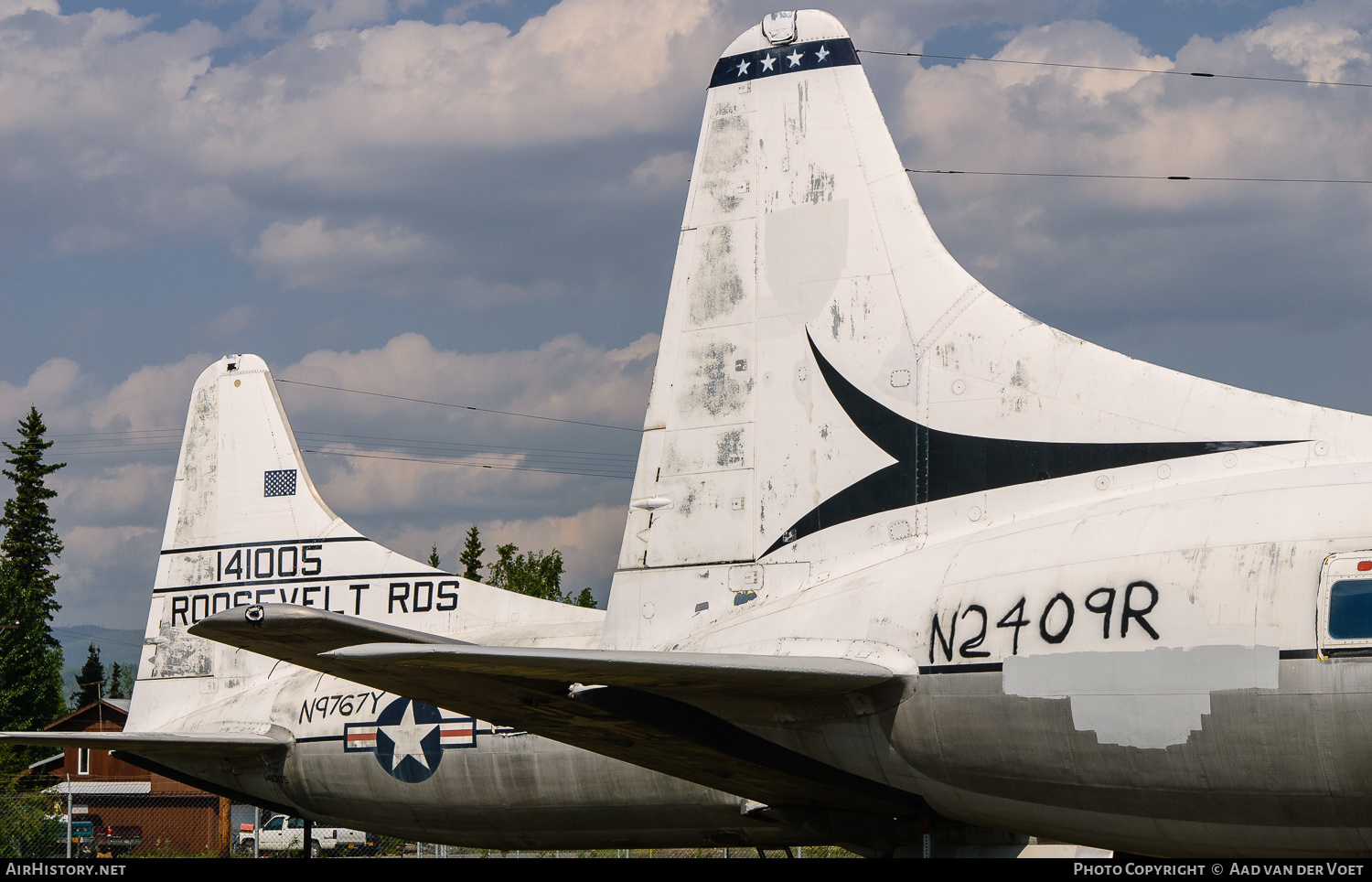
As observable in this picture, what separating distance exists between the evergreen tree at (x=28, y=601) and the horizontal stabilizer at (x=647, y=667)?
42.4 meters

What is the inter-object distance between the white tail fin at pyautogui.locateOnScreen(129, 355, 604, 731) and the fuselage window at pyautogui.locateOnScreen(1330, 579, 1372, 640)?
37.9ft

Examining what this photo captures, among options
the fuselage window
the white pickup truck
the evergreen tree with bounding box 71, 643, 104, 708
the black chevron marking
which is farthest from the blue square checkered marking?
the evergreen tree with bounding box 71, 643, 104, 708

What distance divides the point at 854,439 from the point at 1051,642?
10.0 ft

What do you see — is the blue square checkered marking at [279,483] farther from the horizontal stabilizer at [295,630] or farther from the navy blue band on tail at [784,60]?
the horizontal stabilizer at [295,630]

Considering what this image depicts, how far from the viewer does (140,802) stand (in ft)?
170

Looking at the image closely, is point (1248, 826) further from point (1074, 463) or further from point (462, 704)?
point (462, 704)

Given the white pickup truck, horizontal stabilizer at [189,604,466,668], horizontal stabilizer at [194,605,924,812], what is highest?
horizontal stabilizer at [189,604,466,668]

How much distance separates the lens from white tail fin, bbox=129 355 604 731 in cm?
1830

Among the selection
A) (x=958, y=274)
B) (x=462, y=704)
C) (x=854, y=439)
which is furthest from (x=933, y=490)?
(x=462, y=704)

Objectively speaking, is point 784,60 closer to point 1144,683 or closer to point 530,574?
point 1144,683

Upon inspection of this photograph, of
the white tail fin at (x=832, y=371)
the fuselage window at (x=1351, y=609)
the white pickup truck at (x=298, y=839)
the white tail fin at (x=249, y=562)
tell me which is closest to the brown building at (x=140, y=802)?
the white pickup truck at (x=298, y=839)

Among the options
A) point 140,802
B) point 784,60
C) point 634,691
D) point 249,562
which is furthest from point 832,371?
point 140,802

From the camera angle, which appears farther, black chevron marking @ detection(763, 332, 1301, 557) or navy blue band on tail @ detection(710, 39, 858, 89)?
navy blue band on tail @ detection(710, 39, 858, 89)

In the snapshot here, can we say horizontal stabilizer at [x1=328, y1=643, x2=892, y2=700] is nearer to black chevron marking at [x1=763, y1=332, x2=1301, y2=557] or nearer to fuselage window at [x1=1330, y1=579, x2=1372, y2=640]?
black chevron marking at [x1=763, y1=332, x2=1301, y2=557]
